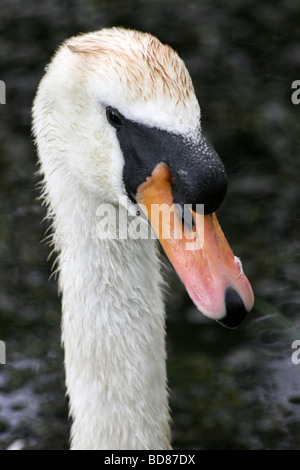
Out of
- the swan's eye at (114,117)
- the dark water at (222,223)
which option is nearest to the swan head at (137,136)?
the swan's eye at (114,117)

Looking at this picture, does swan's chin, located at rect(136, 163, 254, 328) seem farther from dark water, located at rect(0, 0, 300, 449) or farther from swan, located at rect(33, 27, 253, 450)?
dark water, located at rect(0, 0, 300, 449)

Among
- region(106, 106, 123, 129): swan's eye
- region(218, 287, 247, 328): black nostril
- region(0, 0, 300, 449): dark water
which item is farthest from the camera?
region(0, 0, 300, 449): dark water

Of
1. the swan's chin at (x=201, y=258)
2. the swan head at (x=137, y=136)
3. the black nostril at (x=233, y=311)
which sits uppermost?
the swan head at (x=137, y=136)

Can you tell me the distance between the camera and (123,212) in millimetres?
2939

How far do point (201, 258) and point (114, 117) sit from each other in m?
0.52

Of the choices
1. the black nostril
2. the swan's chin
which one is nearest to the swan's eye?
the swan's chin

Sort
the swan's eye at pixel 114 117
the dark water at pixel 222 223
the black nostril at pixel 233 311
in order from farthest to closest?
the dark water at pixel 222 223
the swan's eye at pixel 114 117
the black nostril at pixel 233 311

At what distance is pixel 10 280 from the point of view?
5.14 meters

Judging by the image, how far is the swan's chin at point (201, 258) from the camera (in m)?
2.53

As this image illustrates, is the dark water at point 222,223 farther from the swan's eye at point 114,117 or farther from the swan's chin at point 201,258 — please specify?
the swan's eye at point 114,117

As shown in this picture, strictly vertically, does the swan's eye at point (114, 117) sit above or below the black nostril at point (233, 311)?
above

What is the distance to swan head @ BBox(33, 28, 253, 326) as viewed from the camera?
2535 millimetres
